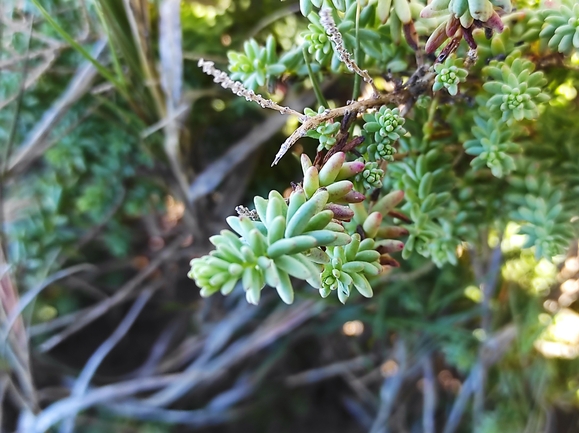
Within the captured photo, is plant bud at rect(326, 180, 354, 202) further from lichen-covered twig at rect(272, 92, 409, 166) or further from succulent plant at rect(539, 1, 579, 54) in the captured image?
succulent plant at rect(539, 1, 579, 54)

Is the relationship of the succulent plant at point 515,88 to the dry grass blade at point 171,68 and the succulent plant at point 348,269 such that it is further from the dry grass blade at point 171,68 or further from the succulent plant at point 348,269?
the dry grass blade at point 171,68

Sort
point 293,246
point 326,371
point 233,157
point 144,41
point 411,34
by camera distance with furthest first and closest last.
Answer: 1. point 326,371
2. point 233,157
3. point 144,41
4. point 411,34
5. point 293,246

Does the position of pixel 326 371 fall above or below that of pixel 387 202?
below

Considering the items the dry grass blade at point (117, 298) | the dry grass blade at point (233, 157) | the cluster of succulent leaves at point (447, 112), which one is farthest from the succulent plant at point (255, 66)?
the dry grass blade at point (117, 298)

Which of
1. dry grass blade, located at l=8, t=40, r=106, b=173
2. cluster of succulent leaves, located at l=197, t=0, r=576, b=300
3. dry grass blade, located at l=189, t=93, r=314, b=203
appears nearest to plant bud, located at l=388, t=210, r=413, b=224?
cluster of succulent leaves, located at l=197, t=0, r=576, b=300

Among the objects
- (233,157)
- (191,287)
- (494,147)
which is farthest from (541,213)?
(191,287)

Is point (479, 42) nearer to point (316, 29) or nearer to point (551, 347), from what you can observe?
point (316, 29)

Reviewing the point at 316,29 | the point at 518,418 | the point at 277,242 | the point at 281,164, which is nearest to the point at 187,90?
the point at 281,164

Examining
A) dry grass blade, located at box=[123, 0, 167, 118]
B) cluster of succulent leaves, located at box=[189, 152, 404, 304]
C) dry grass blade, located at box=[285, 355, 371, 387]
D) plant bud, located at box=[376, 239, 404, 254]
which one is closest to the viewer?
cluster of succulent leaves, located at box=[189, 152, 404, 304]

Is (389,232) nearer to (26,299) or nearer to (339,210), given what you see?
(339,210)

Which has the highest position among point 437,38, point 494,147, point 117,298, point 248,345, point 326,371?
point 437,38
